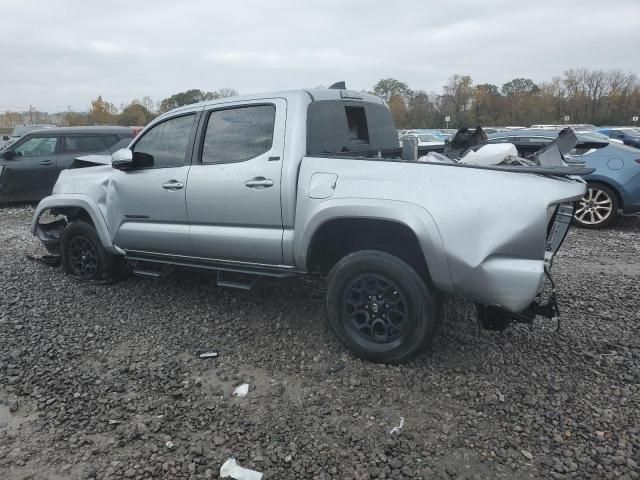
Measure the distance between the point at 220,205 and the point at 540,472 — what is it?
2829 millimetres

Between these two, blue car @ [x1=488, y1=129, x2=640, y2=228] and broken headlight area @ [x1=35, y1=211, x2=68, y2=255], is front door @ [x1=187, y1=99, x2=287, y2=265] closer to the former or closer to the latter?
broken headlight area @ [x1=35, y1=211, x2=68, y2=255]

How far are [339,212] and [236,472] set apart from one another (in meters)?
1.69

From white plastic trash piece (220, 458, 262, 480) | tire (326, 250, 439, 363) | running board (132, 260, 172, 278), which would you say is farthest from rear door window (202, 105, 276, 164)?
white plastic trash piece (220, 458, 262, 480)

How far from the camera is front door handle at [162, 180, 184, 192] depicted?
4.26 m

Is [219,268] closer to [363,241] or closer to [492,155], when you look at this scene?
[363,241]

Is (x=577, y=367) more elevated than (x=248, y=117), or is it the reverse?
(x=248, y=117)

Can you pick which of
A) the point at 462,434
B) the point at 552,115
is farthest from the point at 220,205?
the point at 552,115

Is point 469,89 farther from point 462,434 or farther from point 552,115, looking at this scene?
point 462,434

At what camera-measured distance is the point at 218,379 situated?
3.44 meters

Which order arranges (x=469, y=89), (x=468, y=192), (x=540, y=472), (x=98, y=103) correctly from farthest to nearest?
1. (x=469, y=89)
2. (x=98, y=103)
3. (x=468, y=192)
4. (x=540, y=472)

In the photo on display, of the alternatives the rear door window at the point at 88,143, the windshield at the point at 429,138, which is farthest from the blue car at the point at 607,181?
the windshield at the point at 429,138

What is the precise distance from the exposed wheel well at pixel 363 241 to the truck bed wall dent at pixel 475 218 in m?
0.18

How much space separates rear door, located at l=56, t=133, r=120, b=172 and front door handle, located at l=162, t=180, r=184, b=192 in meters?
7.05

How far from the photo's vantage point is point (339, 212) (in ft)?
11.0
